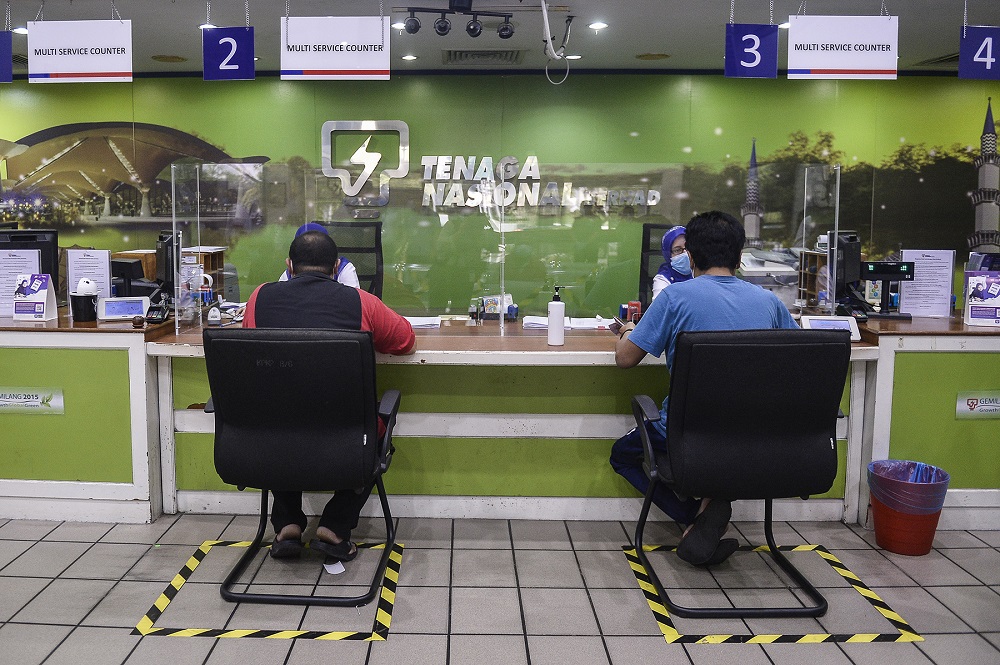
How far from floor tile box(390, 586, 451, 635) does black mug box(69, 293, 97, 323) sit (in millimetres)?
1982

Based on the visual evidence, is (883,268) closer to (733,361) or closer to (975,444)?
(975,444)

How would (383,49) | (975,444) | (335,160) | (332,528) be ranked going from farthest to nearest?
(335,160) → (383,49) → (975,444) → (332,528)

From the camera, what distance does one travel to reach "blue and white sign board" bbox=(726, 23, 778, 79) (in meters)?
3.96

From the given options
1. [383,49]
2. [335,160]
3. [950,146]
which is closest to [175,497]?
[383,49]

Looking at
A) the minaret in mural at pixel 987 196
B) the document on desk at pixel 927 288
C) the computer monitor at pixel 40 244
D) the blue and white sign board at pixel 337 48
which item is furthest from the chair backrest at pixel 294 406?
the minaret in mural at pixel 987 196

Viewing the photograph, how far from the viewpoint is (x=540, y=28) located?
5.41 metres

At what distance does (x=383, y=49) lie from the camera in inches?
150

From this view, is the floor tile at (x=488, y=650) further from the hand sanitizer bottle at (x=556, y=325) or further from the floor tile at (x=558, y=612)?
the hand sanitizer bottle at (x=556, y=325)

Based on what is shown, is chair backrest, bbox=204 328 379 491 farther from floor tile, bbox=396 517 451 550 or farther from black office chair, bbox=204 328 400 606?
floor tile, bbox=396 517 451 550

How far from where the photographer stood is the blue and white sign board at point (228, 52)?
3965 mm

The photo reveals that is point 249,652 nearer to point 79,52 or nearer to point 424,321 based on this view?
point 424,321

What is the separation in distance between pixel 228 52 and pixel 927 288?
382 centimetres

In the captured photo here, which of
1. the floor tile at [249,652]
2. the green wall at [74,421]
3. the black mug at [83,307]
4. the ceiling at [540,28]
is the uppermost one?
the ceiling at [540,28]

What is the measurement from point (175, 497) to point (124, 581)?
0.66m
